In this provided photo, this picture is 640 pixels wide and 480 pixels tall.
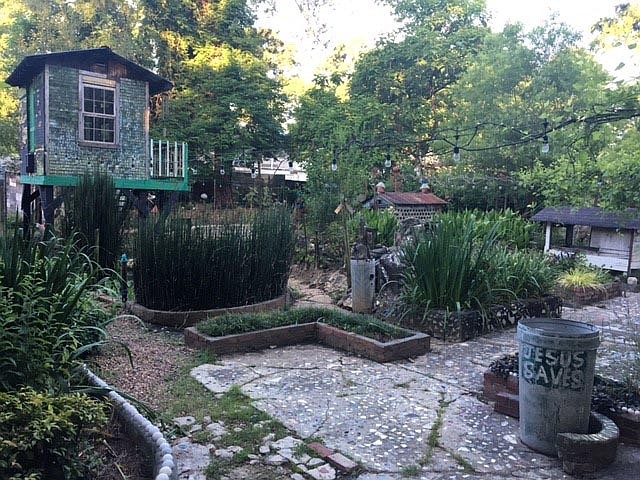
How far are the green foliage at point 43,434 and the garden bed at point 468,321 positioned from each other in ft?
12.4

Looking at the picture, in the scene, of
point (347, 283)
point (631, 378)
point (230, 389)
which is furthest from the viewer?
point (347, 283)

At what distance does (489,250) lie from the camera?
5.98 metres

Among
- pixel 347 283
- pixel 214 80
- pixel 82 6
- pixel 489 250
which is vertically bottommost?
pixel 347 283

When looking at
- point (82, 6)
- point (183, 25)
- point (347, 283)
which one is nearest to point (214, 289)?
point (347, 283)

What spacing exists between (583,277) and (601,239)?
1.89 m

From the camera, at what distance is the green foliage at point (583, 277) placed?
7.76 meters

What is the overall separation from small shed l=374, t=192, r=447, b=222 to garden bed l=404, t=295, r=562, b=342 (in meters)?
4.44

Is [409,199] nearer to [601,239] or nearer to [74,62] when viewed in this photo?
[601,239]

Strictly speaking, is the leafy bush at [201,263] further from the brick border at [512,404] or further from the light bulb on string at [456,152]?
the light bulb on string at [456,152]

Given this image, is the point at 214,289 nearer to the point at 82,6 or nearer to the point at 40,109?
the point at 40,109

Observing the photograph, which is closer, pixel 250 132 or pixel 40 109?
pixel 40 109

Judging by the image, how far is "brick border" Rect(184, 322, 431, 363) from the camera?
444cm

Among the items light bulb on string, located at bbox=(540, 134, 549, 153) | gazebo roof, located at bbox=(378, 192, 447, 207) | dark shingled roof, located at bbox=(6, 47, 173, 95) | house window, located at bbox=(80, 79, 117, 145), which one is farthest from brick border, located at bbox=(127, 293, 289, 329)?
dark shingled roof, located at bbox=(6, 47, 173, 95)

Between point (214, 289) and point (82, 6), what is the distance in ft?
60.3
